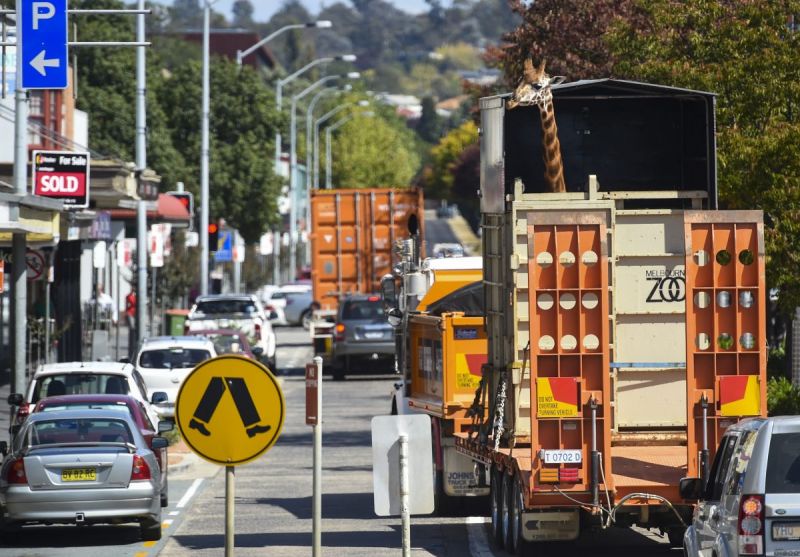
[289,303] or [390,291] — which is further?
[289,303]

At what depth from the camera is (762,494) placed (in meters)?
10.5

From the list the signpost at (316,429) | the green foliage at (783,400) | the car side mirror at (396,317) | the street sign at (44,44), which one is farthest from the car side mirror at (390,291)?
the signpost at (316,429)

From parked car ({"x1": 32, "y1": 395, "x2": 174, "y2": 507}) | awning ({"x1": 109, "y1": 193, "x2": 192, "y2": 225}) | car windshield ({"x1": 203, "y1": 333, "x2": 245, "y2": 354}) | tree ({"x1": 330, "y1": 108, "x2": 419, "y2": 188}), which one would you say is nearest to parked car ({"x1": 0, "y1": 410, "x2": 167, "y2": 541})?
parked car ({"x1": 32, "y1": 395, "x2": 174, "y2": 507})

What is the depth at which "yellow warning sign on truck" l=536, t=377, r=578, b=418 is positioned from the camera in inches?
591

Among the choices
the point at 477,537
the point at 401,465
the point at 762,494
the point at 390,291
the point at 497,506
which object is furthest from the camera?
the point at 390,291

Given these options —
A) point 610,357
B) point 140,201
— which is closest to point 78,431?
point 610,357

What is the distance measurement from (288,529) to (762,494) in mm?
9256

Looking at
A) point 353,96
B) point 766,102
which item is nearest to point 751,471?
point 766,102

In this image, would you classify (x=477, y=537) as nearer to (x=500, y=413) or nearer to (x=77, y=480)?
(x=500, y=413)

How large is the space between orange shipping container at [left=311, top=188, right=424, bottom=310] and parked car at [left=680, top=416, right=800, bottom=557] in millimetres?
32916

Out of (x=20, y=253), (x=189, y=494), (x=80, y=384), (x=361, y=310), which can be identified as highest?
(x=20, y=253)

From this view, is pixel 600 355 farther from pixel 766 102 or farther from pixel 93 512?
pixel 766 102

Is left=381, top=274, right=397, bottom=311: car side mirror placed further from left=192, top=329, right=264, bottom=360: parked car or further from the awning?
the awning

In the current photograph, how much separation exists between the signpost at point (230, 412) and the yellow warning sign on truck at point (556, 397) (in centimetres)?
513
